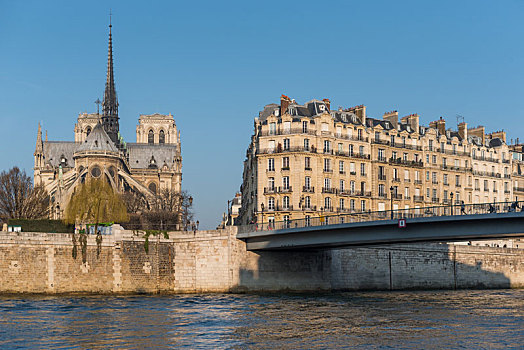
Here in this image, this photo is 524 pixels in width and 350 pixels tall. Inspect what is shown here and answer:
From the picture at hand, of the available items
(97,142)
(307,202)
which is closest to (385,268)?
(307,202)

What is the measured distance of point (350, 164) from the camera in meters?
71.8

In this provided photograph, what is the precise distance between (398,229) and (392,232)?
0.45 m

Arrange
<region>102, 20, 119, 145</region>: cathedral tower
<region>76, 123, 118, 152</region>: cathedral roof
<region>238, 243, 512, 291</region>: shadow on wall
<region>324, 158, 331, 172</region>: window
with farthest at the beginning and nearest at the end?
<region>102, 20, 119, 145</region>: cathedral tower < <region>76, 123, 118, 152</region>: cathedral roof < <region>324, 158, 331, 172</region>: window < <region>238, 243, 512, 291</region>: shadow on wall

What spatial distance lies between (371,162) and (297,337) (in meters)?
46.0

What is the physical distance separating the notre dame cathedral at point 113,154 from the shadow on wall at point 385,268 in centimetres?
5063

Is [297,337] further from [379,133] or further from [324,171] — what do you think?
[379,133]

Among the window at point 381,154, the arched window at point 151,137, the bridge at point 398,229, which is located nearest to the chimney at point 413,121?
the window at point 381,154

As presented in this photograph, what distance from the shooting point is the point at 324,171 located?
69688mm

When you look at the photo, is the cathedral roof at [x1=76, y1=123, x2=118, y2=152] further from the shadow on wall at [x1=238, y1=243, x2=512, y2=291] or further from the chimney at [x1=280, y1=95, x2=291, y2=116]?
the shadow on wall at [x1=238, y1=243, x2=512, y2=291]

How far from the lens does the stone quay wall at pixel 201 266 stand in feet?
157

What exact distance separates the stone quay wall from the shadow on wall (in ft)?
0.25

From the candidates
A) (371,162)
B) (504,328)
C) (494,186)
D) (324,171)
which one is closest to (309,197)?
(324,171)

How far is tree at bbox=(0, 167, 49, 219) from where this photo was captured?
6925 cm

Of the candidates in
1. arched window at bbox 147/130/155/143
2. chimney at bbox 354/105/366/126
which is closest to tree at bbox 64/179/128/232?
chimney at bbox 354/105/366/126
